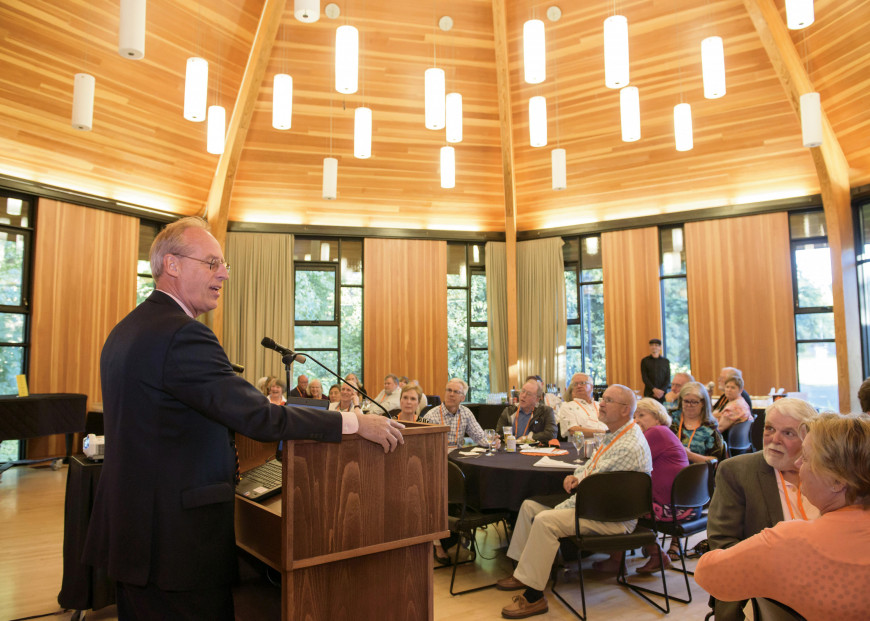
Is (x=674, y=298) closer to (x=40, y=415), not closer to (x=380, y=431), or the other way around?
(x=40, y=415)

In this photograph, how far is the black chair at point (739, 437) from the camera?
17.6 feet

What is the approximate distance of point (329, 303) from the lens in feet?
37.5

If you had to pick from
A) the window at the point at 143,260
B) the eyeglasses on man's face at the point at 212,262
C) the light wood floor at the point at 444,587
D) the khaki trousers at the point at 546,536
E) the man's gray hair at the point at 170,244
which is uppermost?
the window at the point at 143,260

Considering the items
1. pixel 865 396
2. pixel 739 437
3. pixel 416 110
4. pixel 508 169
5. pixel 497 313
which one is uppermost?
pixel 416 110

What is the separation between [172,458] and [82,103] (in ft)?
18.0

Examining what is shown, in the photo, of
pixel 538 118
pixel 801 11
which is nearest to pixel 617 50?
pixel 801 11

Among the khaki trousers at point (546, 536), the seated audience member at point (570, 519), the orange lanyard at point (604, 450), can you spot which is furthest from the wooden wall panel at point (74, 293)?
the orange lanyard at point (604, 450)

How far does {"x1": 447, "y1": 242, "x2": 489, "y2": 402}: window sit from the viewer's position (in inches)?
465

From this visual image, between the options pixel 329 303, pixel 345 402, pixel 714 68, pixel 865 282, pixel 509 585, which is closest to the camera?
pixel 509 585

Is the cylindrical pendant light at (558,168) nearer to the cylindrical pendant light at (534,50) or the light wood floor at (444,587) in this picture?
the cylindrical pendant light at (534,50)

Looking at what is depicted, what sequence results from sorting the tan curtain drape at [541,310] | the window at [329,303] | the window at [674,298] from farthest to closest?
the tan curtain drape at [541,310] → the window at [329,303] → the window at [674,298]

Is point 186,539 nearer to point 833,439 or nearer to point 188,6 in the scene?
point 833,439

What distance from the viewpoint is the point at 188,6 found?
7922 millimetres

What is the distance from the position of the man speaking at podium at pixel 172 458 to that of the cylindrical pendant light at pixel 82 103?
513cm
